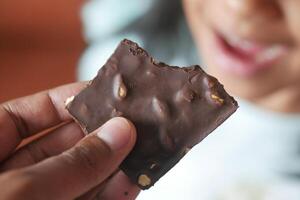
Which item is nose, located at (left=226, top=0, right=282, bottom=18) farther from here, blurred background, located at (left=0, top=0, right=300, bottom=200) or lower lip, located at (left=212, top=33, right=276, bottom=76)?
blurred background, located at (left=0, top=0, right=300, bottom=200)

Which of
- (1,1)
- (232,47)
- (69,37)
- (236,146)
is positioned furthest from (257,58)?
(1,1)

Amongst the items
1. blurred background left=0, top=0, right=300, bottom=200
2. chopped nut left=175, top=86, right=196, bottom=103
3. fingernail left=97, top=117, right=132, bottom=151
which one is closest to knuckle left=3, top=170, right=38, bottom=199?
fingernail left=97, top=117, right=132, bottom=151

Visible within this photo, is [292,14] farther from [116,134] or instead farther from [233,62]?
[116,134]

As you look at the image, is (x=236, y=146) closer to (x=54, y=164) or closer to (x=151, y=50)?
(x=151, y=50)

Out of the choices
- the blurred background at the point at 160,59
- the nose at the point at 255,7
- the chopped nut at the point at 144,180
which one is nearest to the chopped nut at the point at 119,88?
the chopped nut at the point at 144,180

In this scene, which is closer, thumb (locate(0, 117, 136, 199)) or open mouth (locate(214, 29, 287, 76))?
thumb (locate(0, 117, 136, 199))

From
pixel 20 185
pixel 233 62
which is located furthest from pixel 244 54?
pixel 20 185

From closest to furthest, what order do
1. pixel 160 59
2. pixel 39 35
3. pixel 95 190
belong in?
pixel 95 190
pixel 160 59
pixel 39 35
